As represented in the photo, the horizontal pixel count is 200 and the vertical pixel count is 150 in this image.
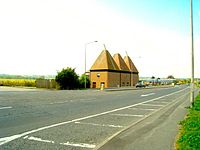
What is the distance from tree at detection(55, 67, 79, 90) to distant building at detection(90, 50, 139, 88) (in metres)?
16.6

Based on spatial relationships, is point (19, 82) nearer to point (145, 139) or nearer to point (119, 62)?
point (119, 62)

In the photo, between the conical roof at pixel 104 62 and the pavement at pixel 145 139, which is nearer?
the pavement at pixel 145 139

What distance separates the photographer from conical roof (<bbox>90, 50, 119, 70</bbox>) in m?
70.0

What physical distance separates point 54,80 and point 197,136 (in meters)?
44.3

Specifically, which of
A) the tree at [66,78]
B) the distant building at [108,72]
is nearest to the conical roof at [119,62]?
the distant building at [108,72]

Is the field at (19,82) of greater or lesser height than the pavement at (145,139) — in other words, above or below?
above

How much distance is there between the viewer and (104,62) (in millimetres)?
70750

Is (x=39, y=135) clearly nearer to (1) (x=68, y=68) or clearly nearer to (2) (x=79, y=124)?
(2) (x=79, y=124)

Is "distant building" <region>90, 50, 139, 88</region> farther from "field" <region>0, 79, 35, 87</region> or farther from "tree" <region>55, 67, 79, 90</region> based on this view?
"field" <region>0, 79, 35, 87</region>

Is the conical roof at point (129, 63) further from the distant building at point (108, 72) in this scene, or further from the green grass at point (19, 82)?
the green grass at point (19, 82)

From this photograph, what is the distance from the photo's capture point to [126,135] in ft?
26.4

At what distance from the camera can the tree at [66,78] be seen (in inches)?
1890

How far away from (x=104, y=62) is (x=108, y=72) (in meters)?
3.30

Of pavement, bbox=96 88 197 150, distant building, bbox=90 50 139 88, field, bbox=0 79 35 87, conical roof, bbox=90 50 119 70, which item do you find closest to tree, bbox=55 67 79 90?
field, bbox=0 79 35 87
